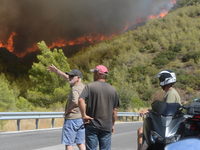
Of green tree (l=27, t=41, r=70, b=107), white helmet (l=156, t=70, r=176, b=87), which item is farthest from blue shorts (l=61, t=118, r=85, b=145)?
green tree (l=27, t=41, r=70, b=107)

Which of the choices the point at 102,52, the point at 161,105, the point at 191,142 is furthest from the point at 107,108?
the point at 102,52

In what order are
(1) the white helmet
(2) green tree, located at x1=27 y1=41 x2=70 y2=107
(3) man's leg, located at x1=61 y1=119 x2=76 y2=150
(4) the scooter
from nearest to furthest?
(4) the scooter, (1) the white helmet, (3) man's leg, located at x1=61 y1=119 x2=76 y2=150, (2) green tree, located at x1=27 y1=41 x2=70 y2=107

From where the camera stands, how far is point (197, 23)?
107 metres

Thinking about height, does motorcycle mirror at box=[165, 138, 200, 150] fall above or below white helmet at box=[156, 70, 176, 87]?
below

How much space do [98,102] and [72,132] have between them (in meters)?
1.22

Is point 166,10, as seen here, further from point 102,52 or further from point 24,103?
point 24,103

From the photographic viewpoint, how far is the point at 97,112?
4250 millimetres

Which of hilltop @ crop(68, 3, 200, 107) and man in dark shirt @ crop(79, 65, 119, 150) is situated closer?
man in dark shirt @ crop(79, 65, 119, 150)

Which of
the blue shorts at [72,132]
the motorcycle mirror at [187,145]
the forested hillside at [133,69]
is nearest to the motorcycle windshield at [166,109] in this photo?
the motorcycle mirror at [187,145]

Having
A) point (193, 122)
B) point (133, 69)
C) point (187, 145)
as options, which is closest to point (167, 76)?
point (193, 122)

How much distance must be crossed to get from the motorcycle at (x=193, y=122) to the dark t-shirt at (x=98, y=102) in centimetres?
140

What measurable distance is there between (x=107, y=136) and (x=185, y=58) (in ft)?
251

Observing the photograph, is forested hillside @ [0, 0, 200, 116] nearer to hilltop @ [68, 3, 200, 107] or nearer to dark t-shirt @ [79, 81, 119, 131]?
hilltop @ [68, 3, 200, 107]

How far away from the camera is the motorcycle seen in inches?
130
